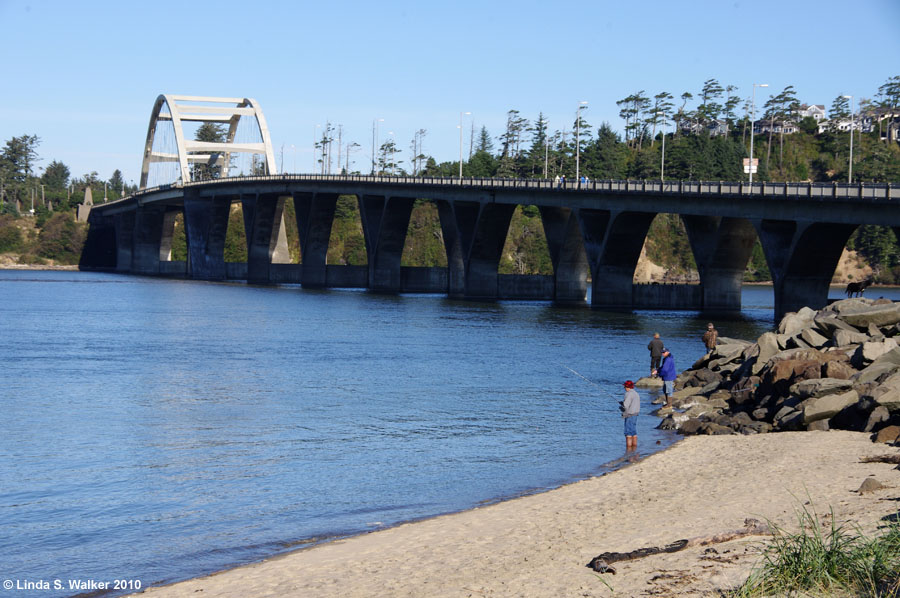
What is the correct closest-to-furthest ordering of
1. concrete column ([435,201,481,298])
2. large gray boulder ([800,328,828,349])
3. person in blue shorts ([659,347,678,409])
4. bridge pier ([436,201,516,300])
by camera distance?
1. person in blue shorts ([659,347,678,409])
2. large gray boulder ([800,328,828,349])
3. bridge pier ([436,201,516,300])
4. concrete column ([435,201,481,298])

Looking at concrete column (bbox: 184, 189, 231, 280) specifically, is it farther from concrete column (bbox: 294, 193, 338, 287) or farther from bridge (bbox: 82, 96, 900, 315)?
concrete column (bbox: 294, 193, 338, 287)

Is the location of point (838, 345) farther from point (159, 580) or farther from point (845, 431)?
point (159, 580)

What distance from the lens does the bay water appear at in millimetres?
19062

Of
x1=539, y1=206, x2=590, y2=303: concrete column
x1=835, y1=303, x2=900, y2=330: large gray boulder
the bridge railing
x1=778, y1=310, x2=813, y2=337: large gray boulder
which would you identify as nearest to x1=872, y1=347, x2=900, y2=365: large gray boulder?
x1=835, y1=303, x2=900, y2=330: large gray boulder

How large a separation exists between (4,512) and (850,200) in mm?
60519

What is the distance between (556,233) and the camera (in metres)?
112

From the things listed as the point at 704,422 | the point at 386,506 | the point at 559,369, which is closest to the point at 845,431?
the point at 704,422

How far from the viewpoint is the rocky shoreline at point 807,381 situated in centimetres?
2759

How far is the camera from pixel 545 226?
112688mm

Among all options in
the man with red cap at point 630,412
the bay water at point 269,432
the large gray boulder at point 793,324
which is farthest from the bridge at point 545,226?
the man with red cap at point 630,412

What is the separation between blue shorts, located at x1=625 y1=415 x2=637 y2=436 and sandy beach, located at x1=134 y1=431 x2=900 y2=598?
2804mm

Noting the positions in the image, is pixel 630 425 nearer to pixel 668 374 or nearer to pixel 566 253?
pixel 668 374

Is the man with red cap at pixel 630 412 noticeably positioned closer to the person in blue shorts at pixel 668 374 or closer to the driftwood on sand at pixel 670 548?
the person in blue shorts at pixel 668 374

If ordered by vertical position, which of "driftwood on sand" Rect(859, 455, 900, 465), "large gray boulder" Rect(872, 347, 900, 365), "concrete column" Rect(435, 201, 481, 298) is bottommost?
"driftwood on sand" Rect(859, 455, 900, 465)
